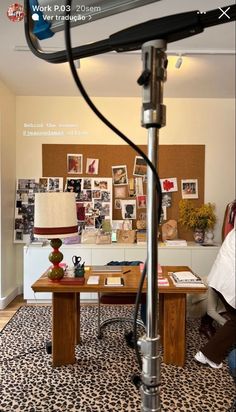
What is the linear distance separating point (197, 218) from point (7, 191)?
86.9 inches

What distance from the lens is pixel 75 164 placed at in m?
3.72

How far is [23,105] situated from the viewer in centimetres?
365

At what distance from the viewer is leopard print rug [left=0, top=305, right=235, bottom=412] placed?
67.9 inches

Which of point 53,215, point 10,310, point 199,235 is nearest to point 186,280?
point 53,215

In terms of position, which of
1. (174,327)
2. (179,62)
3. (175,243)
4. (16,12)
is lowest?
(174,327)

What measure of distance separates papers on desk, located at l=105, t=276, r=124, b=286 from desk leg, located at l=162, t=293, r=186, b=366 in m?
0.31

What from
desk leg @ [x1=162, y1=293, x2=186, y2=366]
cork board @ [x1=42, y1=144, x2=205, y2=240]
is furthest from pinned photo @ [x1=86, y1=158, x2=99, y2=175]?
desk leg @ [x1=162, y1=293, x2=186, y2=366]

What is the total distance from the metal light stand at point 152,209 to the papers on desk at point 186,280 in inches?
65.0

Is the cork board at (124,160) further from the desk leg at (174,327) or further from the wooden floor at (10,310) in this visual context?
the desk leg at (174,327)

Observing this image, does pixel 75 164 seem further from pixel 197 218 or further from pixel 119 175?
pixel 197 218

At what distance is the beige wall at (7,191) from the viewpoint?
10.7 feet

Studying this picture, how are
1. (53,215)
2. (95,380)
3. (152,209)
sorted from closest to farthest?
(152,209) → (95,380) → (53,215)

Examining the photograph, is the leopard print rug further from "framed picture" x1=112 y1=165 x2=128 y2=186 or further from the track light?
the track light

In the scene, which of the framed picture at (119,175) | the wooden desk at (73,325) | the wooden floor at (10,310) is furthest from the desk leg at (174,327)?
the framed picture at (119,175)
